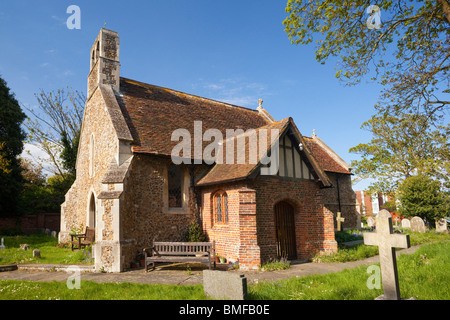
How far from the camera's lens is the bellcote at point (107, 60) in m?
14.7

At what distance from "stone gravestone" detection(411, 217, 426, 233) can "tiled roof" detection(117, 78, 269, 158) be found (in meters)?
13.1

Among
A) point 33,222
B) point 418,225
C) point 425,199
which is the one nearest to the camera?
point 418,225

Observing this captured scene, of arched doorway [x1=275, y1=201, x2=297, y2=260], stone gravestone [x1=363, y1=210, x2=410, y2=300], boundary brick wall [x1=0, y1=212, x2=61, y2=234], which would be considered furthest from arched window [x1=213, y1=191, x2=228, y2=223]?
boundary brick wall [x1=0, y1=212, x2=61, y2=234]

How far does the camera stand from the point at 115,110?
43.1 ft

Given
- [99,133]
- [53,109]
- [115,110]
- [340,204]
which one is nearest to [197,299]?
[115,110]

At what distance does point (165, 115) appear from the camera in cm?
1517

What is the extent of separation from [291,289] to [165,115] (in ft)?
36.3

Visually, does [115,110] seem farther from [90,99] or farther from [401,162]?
[401,162]

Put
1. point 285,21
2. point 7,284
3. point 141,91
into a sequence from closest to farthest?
point 7,284 → point 285,21 → point 141,91

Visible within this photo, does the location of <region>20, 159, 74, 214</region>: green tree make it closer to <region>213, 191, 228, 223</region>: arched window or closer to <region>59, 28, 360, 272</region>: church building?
<region>59, 28, 360, 272</region>: church building

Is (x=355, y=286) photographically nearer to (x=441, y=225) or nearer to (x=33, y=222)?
(x=441, y=225)

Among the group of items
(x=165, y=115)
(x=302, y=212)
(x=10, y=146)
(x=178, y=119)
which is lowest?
(x=302, y=212)

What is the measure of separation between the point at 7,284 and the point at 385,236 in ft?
32.5

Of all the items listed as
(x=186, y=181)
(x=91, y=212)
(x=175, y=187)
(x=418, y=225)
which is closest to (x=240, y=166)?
(x=186, y=181)
